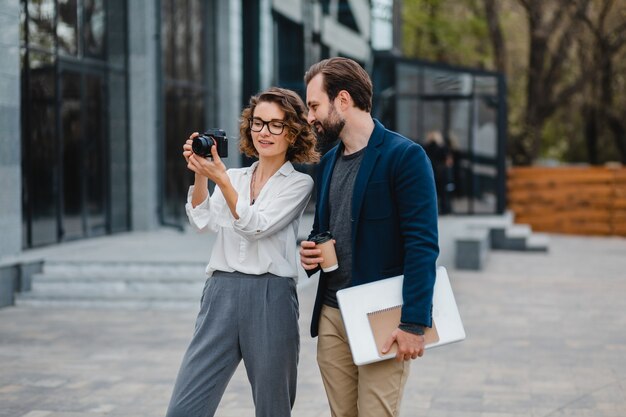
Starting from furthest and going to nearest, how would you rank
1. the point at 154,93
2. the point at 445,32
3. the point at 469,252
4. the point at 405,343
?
the point at 445,32 < the point at 154,93 < the point at 469,252 < the point at 405,343

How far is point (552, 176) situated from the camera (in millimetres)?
22750

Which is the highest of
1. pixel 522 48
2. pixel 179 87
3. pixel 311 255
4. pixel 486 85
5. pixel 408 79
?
pixel 522 48

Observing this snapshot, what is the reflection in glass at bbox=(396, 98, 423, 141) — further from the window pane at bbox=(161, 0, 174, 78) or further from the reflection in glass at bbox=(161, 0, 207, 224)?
the window pane at bbox=(161, 0, 174, 78)

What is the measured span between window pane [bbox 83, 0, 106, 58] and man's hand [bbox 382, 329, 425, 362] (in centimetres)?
1225

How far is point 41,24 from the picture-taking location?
43.1ft

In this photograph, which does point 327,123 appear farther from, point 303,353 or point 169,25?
point 169,25

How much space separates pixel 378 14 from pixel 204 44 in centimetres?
352

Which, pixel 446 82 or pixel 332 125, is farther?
pixel 446 82

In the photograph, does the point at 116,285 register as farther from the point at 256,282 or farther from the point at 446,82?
the point at 446,82

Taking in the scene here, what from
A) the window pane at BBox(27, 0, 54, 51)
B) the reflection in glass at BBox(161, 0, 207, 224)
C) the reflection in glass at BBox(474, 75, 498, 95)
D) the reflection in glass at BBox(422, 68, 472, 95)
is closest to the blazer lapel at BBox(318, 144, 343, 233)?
the window pane at BBox(27, 0, 54, 51)

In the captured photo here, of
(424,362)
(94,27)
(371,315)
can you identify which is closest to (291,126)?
(371,315)

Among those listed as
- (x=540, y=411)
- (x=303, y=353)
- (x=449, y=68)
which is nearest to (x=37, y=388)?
(x=303, y=353)

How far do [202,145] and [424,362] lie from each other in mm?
4499

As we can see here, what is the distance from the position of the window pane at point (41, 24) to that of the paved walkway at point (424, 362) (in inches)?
138
